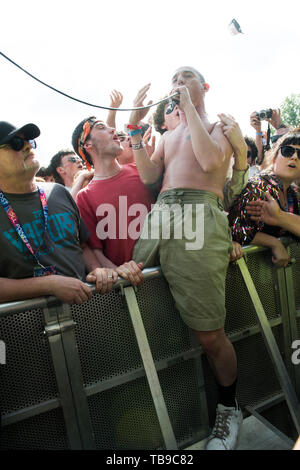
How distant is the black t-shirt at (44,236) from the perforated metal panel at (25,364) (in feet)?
0.88

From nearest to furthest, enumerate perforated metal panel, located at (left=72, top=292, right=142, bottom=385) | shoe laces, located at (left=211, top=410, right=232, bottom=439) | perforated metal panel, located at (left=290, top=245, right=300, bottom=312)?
perforated metal panel, located at (left=72, top=292, right=142, bottom=385) → shoe laces, located at (left=211, top=410, right=232, bottom=439) → perforated metal panel, located at (left=290, top=245, right=300, bottom=312)

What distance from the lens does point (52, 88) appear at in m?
1.68

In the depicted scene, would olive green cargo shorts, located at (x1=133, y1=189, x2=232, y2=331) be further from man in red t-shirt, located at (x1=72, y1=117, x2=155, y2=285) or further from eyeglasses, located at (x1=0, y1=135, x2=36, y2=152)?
eyeglasses, located at (x1=0, y1=135, x2=36, y2=152)

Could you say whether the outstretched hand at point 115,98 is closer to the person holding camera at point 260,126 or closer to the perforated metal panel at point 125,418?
the perforated metal panel at point 125,418

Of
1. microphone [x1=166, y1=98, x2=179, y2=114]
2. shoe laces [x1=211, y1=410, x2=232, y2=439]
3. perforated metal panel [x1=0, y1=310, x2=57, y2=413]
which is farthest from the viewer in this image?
microphone [x1=166, y1=98, x2=179, y2=114]

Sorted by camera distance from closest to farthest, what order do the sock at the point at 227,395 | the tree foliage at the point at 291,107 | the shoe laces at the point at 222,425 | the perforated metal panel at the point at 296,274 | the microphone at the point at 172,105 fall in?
1. the shoe laces at the point at 222,425
2. the sock at the point at 227,395
3. the microphone at the point at 172,105
4. the perforated metal panel at the point at 296,274
5. the tree foliage at the point at 291,107

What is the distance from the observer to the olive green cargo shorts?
175cm

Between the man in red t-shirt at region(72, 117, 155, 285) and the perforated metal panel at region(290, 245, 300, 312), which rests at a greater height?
the man in red t-shirt at region(72, 117, 155, 285)

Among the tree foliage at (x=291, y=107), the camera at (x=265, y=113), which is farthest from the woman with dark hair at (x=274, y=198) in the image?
the tree foliage at (x=291, y=107)

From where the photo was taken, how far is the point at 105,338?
5.44 ft

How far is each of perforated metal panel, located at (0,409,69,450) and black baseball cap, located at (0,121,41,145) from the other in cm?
141

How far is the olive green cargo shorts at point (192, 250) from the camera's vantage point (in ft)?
5.75

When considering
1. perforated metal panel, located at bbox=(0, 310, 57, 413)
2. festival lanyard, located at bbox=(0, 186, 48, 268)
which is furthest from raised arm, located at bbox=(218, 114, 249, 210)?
perforated metal panel, located at bbox=(0, 310, 57, 413)
